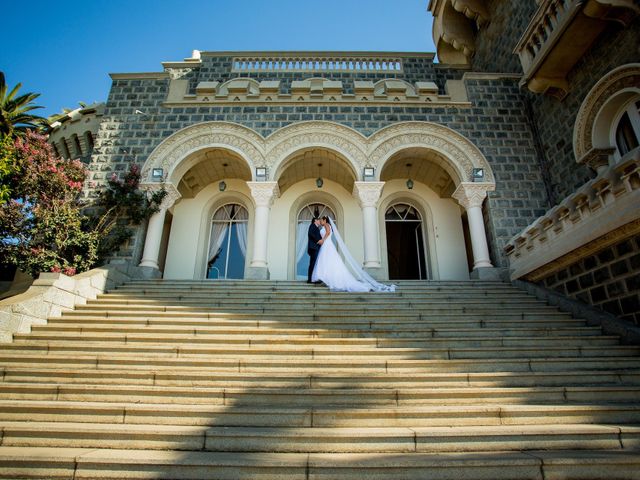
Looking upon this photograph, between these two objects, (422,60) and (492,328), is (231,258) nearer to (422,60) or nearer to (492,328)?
(492,328)

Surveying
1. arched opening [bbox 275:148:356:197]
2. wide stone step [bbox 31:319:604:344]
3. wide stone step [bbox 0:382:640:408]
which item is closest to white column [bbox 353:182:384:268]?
arched opening [bbox 275:148:356:197]

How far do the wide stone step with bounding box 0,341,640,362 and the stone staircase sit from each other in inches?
0.9

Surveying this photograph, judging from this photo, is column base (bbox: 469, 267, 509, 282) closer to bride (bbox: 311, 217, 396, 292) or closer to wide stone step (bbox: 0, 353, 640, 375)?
bride (bbox: 311, 217, 396, 292)

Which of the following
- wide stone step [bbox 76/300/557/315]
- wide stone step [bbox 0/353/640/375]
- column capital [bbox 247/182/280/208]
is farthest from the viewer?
column capital [bbox 247/182/280/208]

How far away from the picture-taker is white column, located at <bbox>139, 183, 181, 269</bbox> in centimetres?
898

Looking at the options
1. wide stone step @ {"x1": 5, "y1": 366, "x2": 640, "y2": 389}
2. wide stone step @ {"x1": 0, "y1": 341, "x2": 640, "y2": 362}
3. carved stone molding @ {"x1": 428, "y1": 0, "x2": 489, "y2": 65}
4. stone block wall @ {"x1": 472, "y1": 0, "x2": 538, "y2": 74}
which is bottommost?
wide stone step @ {"x1": 5, "y1": 366, "x2": 640, "y2": 389}

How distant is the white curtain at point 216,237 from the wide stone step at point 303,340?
6.28m

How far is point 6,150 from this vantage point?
24.5 feet

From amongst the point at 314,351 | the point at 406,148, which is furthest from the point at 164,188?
the point at 314,351

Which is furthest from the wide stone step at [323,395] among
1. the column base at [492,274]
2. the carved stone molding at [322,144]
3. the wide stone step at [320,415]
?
the carved stone molding at [322,144]

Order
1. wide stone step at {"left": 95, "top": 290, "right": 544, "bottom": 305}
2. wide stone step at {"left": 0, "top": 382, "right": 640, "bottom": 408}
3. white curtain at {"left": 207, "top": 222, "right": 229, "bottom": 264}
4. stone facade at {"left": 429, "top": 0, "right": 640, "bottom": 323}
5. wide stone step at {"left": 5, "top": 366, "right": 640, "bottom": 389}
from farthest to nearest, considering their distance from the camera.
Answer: white curtain at {"left": 207, "top": 222, "right": 229, "bottom": 264} < wide stone step at {"left": 95, "top": 290, "right": 544, "bottom": 305} < stone facade at {"left": 429, "top": 0, "right": 640, "bottom": 323} < wide stone step at {"left": 5, "top": 366, "right": 640, "bottom": 389} < wide stone step at {"left": 0, "top": 382, "right": 640, "bottom": 408}

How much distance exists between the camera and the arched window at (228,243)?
11367 millimetres

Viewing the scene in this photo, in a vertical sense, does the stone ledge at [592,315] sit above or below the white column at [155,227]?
below

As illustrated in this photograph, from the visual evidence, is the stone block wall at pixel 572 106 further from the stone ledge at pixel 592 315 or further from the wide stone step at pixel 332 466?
the wide stone step at pixel 332 466
